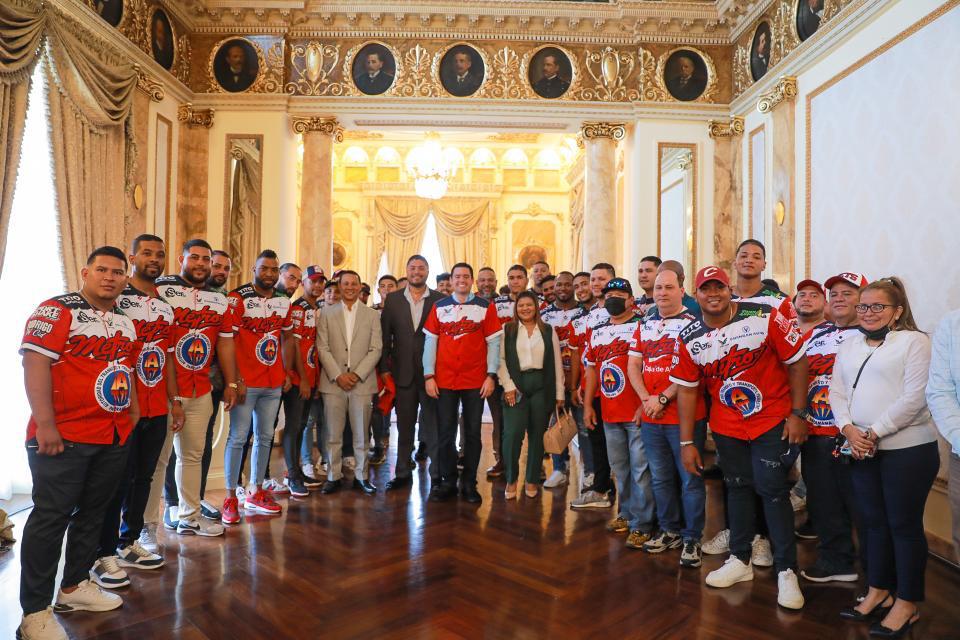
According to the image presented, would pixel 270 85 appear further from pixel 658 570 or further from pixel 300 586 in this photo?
pixel 658 570

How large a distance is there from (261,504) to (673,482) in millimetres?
2928

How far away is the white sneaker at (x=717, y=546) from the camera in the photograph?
3771mm

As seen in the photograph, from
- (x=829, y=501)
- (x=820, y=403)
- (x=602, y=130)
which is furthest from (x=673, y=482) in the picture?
(x=602, y=130)

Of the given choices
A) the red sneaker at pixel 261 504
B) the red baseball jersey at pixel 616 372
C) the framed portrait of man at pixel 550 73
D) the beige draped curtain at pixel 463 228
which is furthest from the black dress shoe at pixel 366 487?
the beige draped curtain at pixel 463 228

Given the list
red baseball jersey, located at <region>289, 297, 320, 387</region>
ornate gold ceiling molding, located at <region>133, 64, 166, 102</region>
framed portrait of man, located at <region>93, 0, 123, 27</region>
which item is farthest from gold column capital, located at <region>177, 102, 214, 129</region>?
red baseball jersey, located at <region>289, 297, 320, 387</region>

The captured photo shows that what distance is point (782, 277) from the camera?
684 cm

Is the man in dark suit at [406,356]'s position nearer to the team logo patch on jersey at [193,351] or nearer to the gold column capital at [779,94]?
the team logo patch on jersey at [193,351]

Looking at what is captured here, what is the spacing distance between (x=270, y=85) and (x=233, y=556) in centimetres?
684

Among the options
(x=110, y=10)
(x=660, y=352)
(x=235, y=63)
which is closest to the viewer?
(x=660, y=352)

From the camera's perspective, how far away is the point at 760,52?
7.57 meters

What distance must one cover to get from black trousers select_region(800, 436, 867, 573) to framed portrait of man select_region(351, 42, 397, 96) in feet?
23.6

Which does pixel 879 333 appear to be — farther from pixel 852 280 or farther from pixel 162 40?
pixel 162 40

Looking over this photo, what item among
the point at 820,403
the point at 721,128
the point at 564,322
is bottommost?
the point at 820,403

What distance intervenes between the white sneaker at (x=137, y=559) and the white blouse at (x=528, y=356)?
2.62 metres
